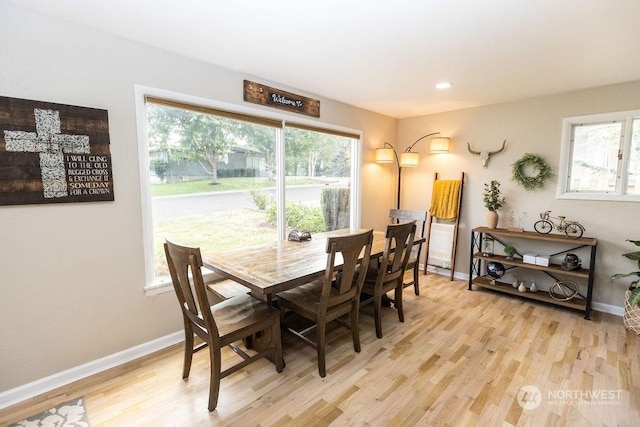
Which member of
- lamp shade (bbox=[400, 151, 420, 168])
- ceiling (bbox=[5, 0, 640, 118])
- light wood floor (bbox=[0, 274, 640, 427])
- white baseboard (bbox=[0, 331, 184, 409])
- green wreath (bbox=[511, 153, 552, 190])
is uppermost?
ceiling (bbox=[5, 0, 640, 118])


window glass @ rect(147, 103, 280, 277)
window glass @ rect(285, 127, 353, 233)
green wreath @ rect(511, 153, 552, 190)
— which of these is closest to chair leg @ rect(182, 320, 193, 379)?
window glass @ rect(147, 103, 280, 277)

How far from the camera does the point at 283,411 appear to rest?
175 centimetres

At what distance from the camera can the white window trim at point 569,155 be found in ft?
9.67

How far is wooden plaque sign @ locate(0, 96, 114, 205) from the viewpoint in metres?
1.73

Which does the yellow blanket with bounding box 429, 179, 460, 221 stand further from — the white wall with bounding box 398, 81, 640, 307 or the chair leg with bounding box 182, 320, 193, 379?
the chair leg with bounding box 182, 320, 193, 379

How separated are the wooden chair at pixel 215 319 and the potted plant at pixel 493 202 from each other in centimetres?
296

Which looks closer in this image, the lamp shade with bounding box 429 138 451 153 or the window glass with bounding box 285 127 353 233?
the window glass with bounding box 285 127 353 233

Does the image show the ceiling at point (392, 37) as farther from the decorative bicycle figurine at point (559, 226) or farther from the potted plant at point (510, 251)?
the potted plant at point (510, 251)

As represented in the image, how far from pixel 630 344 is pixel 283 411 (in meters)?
2.94

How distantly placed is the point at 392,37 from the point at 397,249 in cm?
164

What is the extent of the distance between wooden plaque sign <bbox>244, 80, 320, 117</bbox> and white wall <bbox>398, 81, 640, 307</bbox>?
74.8 inches

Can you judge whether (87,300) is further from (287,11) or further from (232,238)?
(287,11)

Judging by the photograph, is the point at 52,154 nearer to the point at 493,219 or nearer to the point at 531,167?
the point at 493,219

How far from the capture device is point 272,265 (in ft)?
7.02
